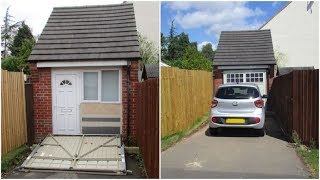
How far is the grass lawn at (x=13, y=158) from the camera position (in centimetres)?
723

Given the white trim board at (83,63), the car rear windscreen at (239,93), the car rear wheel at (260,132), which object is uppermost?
the white trim board at (83,63)

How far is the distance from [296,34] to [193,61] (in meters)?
9.74

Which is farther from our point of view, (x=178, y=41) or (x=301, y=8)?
(x=301, y=8)

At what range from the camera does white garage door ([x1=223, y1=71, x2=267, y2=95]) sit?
51.0 feet

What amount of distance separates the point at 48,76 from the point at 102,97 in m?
1.60

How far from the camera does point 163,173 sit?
19.8ft

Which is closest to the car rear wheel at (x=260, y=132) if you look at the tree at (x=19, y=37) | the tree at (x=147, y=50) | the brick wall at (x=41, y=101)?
the brick wall at (x=41, y=101)

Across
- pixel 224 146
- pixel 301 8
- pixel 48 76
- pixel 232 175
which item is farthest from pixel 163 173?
pixel 301 8

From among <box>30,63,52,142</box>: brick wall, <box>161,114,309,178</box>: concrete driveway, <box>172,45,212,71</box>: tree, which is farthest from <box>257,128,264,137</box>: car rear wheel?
<box>30,63,52,142</box>: brick wall

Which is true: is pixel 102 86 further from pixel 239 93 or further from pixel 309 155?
pixel 309 155

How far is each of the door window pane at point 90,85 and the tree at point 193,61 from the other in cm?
252

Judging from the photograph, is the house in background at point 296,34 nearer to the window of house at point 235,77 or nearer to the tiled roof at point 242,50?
the tiled roof at point 242,50

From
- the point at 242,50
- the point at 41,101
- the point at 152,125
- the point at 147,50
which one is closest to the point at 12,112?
the point at 41,101

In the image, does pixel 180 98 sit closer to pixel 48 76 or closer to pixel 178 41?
pixel 178 41
